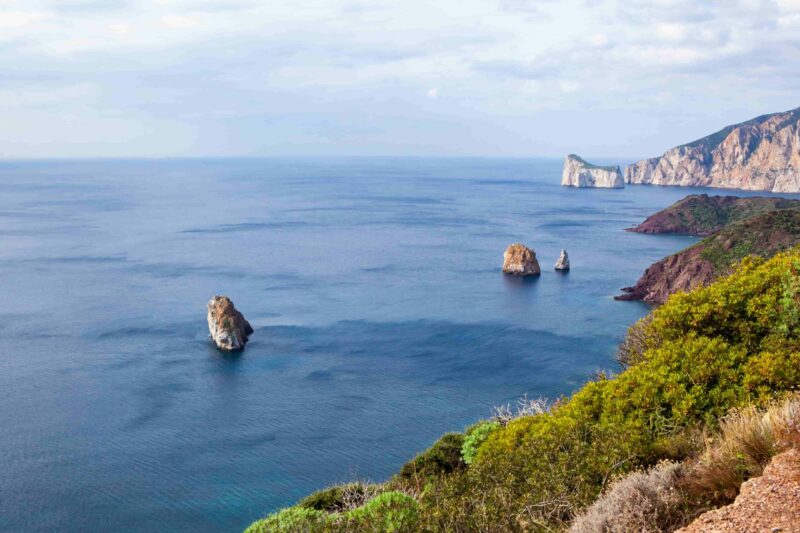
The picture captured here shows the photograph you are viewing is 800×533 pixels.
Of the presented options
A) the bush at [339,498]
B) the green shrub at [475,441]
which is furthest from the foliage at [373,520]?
the bush at [339,498]

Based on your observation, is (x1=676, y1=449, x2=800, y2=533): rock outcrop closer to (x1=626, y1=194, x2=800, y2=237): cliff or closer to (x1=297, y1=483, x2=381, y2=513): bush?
(x1=297, y1=483, x2=381, y2=513): bush

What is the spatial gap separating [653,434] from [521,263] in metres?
96.2

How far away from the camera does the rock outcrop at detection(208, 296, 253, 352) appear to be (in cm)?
7050

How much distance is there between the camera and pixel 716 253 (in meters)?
93.3

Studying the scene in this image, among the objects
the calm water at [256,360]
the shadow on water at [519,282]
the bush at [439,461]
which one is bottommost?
the calm water at [256,360]

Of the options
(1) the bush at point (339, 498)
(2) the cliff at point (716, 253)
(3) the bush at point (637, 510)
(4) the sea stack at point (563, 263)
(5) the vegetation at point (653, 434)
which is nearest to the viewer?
(3) the bush at point (637, 510)

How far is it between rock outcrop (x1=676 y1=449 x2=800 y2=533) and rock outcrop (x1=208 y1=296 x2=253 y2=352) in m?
65.4

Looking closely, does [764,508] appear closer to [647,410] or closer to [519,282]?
[647,410]

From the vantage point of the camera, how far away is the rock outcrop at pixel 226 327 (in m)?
70.5

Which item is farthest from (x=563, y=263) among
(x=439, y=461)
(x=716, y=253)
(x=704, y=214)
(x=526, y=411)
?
(x=526, y=411)

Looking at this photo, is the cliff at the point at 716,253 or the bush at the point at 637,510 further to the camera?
the cliff at the point at 716,253

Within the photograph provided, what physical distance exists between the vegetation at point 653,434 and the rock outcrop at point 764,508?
→ 1.82 feet

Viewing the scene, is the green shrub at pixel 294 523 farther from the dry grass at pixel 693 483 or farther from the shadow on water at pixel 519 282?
the shadow on water at pixel 519 282

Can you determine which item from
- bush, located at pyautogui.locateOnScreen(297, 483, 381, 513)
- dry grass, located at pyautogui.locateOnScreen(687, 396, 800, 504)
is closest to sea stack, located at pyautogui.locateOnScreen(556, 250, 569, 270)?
bush, located at pyautogui.locateOnScreen(297, 483, 381, 513)
